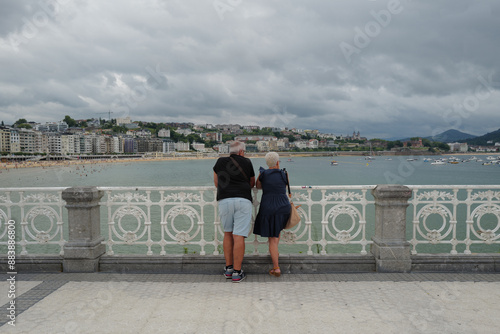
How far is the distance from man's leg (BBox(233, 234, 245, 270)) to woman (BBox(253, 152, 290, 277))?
31 centimetres

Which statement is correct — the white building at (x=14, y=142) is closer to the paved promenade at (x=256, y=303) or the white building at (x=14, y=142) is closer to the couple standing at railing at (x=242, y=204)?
the paved promenade at (x=256, y=303)

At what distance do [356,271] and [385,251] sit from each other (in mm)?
495

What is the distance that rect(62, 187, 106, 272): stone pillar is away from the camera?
190 inches

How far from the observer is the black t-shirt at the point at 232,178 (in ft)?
14.7

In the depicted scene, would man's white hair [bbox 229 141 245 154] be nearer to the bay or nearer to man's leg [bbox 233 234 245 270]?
man's leg [bbox 233 234 245 270]

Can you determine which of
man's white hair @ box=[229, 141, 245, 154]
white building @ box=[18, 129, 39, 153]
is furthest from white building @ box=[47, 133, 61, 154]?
man's white hair @ box=[229, 141, 245, 154]

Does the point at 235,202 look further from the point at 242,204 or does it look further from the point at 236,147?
the point at 236,147

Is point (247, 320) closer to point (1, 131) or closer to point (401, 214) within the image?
point (401, 214)

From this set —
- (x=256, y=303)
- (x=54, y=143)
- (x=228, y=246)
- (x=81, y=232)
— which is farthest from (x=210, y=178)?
(x=54, y=143)

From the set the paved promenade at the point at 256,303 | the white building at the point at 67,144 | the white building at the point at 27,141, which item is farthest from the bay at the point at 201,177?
the white building at the point at 67,144

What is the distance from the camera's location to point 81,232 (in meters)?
4.89

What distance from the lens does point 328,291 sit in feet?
13.6

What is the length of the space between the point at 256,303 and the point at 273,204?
1.31m

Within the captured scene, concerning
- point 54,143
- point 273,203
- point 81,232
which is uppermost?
point 54,143
